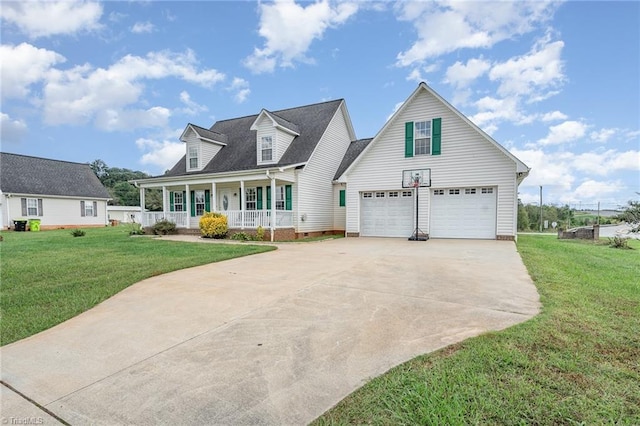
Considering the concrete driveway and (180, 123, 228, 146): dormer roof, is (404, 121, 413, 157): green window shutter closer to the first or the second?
the concrete driveway

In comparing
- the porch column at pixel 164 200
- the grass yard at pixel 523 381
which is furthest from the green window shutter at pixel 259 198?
the grass yard at pixel 523 381

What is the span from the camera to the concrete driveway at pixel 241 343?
2.24m

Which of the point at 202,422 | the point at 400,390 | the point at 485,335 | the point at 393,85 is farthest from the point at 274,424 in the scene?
the point at 393,85

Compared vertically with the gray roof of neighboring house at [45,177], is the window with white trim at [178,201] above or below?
below

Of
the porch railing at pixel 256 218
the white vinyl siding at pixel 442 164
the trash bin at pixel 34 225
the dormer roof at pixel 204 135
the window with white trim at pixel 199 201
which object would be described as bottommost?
the trash bin at pixel 34 225

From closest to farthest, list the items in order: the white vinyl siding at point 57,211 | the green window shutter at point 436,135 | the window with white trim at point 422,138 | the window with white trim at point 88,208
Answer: the green window shutter at point 436,135, the window with white trim at point 422,138, the white vinyl siding at point 57,211, the window with white trim at point 88,208

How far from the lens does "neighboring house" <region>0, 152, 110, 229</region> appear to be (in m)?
23.3

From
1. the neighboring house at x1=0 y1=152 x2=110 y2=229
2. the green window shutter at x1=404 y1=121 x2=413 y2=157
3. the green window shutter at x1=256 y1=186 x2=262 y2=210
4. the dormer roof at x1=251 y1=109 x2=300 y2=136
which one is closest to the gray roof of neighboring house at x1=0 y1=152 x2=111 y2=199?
the neighboring house at x1=0 y1=152 x2=110 y2=229

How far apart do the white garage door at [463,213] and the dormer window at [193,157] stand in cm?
1390

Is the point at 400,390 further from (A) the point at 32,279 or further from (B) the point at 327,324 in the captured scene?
(A) the point at 32,279

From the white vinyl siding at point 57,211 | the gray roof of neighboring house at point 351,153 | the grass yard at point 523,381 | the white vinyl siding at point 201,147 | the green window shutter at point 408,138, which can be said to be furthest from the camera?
the white vinyl siding at point 57,211

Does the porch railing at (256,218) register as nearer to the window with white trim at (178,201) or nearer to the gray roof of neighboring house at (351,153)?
the gray roof of neighboring house at (351,153)

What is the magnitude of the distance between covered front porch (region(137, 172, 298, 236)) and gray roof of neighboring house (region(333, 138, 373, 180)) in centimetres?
426

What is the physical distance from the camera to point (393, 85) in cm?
1778
